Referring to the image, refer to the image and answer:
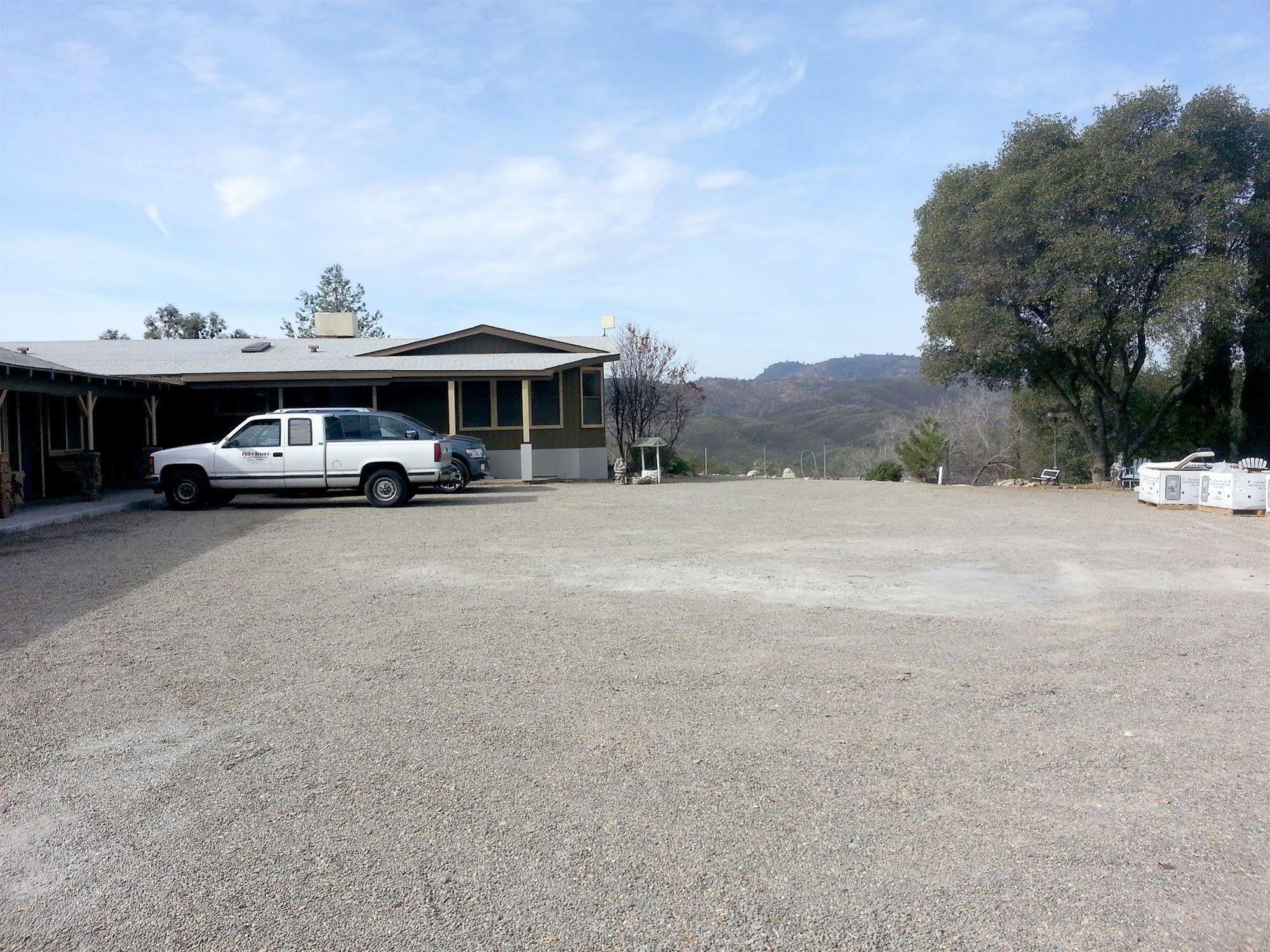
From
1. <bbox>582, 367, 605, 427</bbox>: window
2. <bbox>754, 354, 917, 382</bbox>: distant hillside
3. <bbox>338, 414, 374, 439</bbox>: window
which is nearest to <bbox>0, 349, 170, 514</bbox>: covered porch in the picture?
<bbox>338, 414, 374, 439</bbox>: window

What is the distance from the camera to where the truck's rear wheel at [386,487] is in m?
17.7

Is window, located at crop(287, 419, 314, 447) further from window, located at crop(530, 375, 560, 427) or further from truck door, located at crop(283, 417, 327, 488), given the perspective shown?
window, located at crop(530, 375, 560, 427)

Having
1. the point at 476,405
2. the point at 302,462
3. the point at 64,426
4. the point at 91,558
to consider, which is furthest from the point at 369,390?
the point at 91,558

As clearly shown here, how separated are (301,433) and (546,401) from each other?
10.8 metres

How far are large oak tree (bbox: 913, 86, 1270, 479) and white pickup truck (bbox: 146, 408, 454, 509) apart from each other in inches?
550

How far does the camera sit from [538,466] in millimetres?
27500

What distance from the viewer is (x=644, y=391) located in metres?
35.3

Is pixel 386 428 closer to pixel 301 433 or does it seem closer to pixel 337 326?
pixel 301 433

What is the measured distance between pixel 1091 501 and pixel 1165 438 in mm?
9207

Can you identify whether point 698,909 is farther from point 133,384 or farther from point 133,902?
point 133,384

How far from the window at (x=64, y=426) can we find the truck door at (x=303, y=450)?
6.34 metres

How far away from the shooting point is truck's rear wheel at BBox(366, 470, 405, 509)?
17703 millimetres

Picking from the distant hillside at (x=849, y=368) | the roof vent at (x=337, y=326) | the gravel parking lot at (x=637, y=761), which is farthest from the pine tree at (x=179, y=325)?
the distant hillside at (x=849, y=368)

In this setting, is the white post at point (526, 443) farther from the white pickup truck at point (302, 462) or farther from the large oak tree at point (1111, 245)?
the large oak tree at point (1111, 245)
